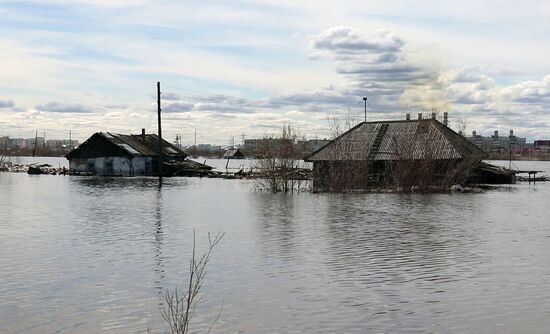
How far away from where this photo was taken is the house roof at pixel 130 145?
245 feet

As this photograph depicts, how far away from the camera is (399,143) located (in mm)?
51250

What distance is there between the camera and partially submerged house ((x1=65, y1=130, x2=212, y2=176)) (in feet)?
245

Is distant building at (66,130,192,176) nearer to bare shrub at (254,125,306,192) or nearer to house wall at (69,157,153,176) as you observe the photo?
house wall at (69,157,153,176)

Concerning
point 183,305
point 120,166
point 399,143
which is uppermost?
point 399,143

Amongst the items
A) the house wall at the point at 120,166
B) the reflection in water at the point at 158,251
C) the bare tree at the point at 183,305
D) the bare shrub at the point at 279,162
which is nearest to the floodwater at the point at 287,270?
the reflection in water at the point at 158,251

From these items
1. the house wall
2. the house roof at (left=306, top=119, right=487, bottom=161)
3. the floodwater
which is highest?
the house roof at (left=306, top=119, right=487, bottom=161)

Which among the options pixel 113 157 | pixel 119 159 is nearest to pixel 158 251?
pixel 119 159

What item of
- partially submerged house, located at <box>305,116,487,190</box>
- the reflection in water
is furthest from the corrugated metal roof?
the reflection in water

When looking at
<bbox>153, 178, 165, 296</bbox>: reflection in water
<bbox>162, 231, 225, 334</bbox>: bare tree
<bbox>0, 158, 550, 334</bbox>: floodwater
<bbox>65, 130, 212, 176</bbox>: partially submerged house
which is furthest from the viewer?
<bbox>65, 130, 212, 176</bbox>: partially submerged house

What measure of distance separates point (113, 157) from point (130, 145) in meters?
2.48

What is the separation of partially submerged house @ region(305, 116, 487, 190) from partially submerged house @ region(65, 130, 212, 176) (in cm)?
2805

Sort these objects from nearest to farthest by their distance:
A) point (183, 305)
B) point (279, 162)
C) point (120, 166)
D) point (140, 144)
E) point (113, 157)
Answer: point (183, 305), point (279, 162), point (120, 166), point (113, 157), point (140, 144)

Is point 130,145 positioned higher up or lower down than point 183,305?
higher up

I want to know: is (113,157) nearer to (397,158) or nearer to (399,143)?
(399,143)
